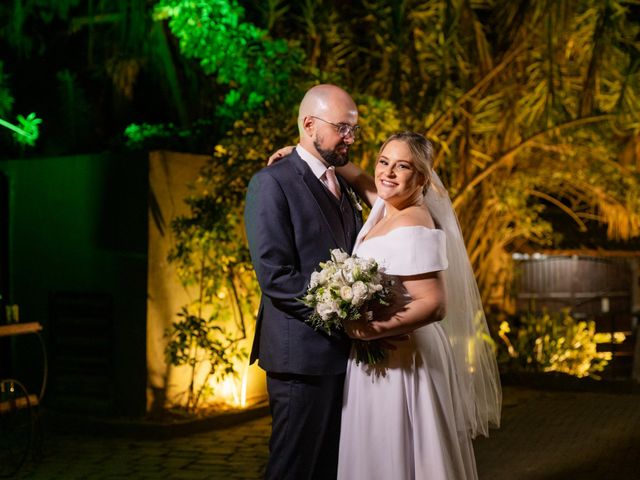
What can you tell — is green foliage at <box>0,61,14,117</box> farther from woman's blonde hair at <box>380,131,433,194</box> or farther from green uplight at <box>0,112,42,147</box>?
woman's blonde hair at <box>380,131,433,194</box>

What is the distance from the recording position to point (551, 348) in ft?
37.3

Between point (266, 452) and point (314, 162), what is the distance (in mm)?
3808

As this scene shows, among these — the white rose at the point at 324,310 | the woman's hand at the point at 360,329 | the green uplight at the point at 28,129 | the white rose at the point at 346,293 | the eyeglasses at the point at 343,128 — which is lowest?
the woman's hand at the point at 360,329

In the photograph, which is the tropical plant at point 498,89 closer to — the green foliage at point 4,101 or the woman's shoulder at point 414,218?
the green foliage at point 4,101

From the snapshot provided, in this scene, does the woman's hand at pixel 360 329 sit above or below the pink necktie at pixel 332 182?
below

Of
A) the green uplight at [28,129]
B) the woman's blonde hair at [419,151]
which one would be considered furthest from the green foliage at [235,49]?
the woman's blonde hair at [419,151]

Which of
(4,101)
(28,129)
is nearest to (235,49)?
(28,129)

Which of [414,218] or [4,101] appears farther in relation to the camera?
[4,101]

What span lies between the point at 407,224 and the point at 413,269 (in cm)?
23

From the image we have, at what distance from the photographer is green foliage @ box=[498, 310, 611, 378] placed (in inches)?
447

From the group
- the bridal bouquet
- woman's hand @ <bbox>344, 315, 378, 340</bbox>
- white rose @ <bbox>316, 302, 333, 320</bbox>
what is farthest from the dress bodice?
white rose @ <bbox>316, 302, 333, 320</bbox>

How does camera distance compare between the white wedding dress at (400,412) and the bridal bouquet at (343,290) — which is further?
the white wedding dress at (400,412)

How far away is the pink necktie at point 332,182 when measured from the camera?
4383 mm

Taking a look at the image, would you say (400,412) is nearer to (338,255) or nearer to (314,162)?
(338,255)
